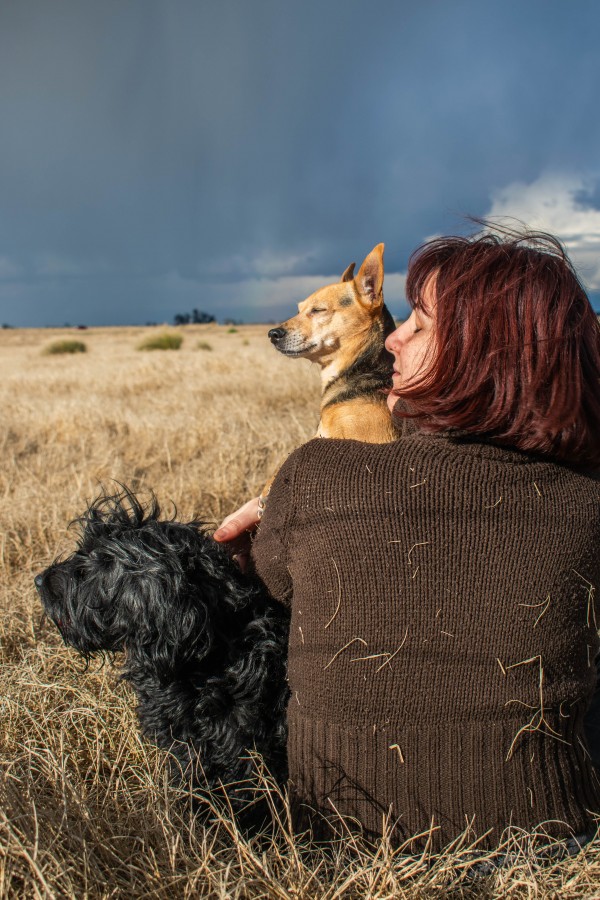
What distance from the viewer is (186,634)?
1.88m

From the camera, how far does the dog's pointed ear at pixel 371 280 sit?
190 inches

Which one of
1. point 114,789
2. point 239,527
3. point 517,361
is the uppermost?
point 517,361

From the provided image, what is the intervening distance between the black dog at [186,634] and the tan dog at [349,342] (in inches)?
95.1

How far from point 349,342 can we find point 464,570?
3.62 m

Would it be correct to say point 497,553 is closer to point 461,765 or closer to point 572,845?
point 461,765

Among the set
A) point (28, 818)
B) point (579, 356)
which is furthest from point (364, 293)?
Answer: point (28, 818)

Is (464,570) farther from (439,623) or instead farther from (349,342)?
(349,342)

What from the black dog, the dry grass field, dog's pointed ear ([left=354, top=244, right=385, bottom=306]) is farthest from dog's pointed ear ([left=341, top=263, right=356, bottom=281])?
the black dog

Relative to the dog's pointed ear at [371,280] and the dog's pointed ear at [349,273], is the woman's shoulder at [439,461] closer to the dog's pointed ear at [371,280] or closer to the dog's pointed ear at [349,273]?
the dog's pointed ear at [371,280]

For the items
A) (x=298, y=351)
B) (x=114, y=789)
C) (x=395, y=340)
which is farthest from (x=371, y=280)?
(x=114, y=789)

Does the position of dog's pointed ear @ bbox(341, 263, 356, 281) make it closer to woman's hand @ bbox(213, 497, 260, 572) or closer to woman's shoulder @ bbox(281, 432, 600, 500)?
woman's hand @ bbox(213, 497, 260, 572)

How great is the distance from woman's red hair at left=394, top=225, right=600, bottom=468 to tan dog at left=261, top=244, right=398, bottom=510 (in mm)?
2625

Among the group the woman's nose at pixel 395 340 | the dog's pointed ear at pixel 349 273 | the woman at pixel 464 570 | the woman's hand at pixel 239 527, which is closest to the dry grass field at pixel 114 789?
the woman at pixel 464 570

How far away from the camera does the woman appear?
1.64 metres
